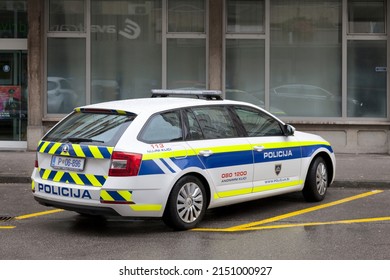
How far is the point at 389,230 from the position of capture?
7660 mm

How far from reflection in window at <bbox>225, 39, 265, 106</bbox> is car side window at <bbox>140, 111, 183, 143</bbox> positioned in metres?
7.49

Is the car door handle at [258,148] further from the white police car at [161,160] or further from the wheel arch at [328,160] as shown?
the wheel arch at [328,160]

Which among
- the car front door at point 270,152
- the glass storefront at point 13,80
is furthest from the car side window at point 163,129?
the glass storefront at point 13,80

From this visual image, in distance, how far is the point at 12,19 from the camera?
51.0ft

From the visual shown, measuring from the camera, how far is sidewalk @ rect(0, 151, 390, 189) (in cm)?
1120

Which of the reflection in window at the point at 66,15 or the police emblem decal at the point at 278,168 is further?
the reflection in window at the point at 66,15

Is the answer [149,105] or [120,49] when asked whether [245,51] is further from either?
[149,105]

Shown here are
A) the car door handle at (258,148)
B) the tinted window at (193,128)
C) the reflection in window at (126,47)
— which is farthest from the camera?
the reflection in window at (126,47)

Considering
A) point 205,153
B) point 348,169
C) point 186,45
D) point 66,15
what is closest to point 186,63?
point 186,45

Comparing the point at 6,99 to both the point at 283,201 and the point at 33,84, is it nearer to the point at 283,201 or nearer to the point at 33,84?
the point at 33,84

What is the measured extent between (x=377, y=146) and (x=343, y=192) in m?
4.61

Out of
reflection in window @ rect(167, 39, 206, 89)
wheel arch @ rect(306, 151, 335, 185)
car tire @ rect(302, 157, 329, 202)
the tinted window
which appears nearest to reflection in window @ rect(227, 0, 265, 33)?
reflection in window @ rect(167, 39, 206, 89)

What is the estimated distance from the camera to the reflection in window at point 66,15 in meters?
15.3

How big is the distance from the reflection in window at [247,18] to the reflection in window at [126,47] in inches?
67.4
